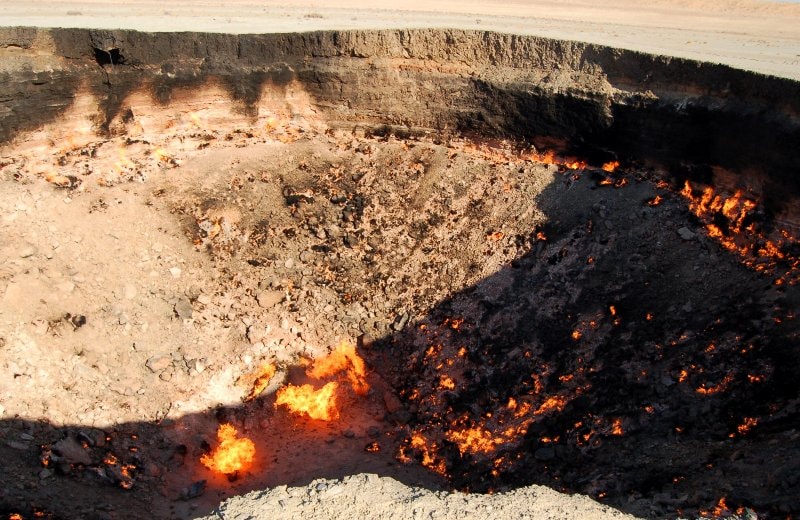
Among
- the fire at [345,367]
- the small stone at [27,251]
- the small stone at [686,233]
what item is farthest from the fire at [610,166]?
the small stone at [27,251]

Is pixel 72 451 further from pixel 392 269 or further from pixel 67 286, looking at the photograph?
pixel 392 269

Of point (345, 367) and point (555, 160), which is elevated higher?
point (555, 160)

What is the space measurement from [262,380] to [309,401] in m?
1.03

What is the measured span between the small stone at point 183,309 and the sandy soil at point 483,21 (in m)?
6.89

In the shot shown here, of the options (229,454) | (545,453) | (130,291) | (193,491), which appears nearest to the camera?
(545,453)

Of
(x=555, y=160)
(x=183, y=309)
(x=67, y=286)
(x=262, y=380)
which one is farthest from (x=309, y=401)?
(x=555, y=160)

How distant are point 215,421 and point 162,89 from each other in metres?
7.45

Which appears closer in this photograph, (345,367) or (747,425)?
(747,425)

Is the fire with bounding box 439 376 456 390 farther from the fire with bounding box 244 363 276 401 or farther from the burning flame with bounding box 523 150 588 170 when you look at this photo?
the burning flame with bounding box 523 150 588 170

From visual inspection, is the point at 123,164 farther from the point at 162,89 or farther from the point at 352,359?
the point at 352,359

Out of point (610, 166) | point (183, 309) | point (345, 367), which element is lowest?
point (345, 367)

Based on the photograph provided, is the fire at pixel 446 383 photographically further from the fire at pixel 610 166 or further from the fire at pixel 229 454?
the fire at pixel 610 166

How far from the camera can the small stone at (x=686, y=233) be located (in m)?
11.2

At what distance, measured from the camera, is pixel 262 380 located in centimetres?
1144
